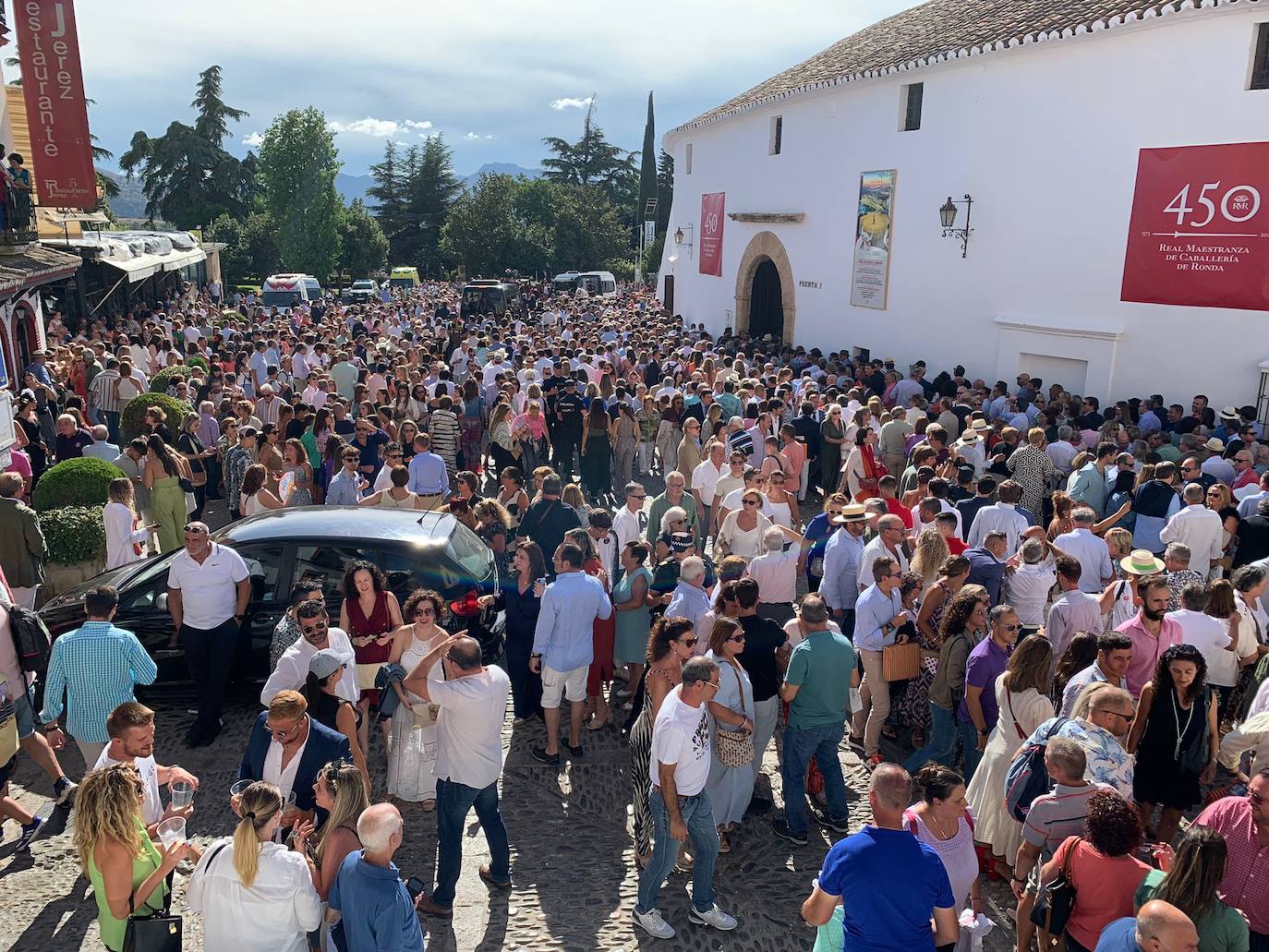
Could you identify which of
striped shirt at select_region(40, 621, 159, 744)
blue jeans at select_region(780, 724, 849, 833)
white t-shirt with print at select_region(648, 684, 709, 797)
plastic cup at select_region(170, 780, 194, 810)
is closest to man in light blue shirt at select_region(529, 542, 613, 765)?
blue jeans at select_region(780, 724, 849, 833)

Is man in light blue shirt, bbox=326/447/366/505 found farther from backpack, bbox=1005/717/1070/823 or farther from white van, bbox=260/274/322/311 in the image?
white van, bbox=260/274/322/311

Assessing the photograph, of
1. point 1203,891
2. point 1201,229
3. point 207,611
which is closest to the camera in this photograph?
point 1203,891

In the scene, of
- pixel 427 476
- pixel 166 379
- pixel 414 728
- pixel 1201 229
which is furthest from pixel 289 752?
pixel 1201 229

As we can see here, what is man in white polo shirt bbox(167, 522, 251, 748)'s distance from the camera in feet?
22.3

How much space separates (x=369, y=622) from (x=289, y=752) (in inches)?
74.8

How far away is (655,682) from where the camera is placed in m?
5.48

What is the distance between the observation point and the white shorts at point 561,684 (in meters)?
6.75

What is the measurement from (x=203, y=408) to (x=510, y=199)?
46.0 metres

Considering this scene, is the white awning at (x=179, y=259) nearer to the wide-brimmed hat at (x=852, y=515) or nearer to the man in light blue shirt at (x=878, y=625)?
the wide-brimmed hat at (x=852, y=515)

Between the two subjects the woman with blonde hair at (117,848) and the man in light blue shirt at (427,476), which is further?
the man in light blue shirt at (427,476)

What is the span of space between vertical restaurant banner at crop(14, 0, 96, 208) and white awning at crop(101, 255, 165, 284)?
16.9 ft

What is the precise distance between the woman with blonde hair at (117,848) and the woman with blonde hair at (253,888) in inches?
18.1

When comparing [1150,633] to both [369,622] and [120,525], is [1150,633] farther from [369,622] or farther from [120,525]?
[120,525]

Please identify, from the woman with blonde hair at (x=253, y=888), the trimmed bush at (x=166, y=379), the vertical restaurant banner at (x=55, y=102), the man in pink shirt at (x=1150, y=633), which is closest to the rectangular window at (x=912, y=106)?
the trimmed bush at (x=166, y=379)
